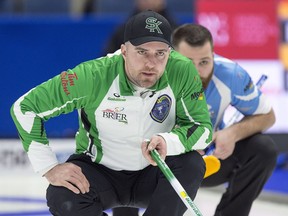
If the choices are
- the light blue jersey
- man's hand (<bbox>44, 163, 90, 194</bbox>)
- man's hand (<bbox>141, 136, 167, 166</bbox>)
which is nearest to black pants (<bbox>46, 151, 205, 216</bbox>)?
man's hand (<bbox>44, 163, 90, 194</bbox>)

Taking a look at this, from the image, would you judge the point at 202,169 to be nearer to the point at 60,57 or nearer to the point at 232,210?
the point at 232,210

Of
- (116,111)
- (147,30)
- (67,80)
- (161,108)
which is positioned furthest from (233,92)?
(67,80)

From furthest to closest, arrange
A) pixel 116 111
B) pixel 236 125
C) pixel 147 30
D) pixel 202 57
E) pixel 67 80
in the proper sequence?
pixel 236 125 → pixel 202 57 → pixel 116 111 → pixel 67 80 → pixel 147 30

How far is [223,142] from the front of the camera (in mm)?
4062

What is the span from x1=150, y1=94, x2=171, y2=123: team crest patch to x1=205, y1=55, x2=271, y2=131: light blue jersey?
67cm

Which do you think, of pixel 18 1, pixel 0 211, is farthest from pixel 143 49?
pixel 18 1

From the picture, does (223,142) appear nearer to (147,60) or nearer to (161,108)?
(161,108)

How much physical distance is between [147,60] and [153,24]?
0.16 metres

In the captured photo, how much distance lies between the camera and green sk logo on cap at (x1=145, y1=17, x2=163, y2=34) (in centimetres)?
329

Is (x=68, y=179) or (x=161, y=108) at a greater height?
(x=161, y=108)

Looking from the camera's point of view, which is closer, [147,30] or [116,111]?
[147,30]

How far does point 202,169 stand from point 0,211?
6.59 feet

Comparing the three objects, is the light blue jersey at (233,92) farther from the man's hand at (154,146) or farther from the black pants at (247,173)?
the man's hand at (154,146)

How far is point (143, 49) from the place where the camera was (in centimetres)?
329
